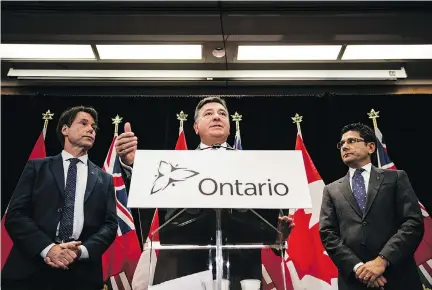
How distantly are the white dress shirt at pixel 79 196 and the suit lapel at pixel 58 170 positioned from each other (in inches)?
1.2

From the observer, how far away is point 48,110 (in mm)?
3727

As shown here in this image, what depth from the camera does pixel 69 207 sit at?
2.95 m

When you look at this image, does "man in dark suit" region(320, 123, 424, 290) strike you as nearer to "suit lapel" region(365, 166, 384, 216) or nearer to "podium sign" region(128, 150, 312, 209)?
"suit lapel" region(365, 166, 384, 216)

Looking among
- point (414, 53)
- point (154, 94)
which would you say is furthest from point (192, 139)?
point (414, 53)

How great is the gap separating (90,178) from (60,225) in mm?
447

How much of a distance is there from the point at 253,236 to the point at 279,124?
2224 millimetres

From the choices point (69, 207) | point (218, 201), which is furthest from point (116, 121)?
point (218, 201)

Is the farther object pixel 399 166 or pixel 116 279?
pixel 399 166

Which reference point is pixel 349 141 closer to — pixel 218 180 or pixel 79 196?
pixel 79 196

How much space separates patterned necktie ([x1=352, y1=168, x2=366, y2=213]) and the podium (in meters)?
1.53

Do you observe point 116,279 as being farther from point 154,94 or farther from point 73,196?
point 154,94

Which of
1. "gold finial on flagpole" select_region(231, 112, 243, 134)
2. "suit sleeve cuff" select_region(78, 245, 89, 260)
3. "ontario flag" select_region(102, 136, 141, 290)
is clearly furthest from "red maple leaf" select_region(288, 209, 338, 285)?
"suit sleeve cuff" select_region(78, 245, 89, 260)

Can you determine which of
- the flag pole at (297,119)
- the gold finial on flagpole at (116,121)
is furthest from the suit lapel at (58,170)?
the flag pole at (297,119)

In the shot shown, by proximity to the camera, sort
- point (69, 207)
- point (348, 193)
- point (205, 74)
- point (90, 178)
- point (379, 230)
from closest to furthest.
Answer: point (379, 230)
point (69, 207)
point (348, 193)
point (90, 178)
point (205, 74)
